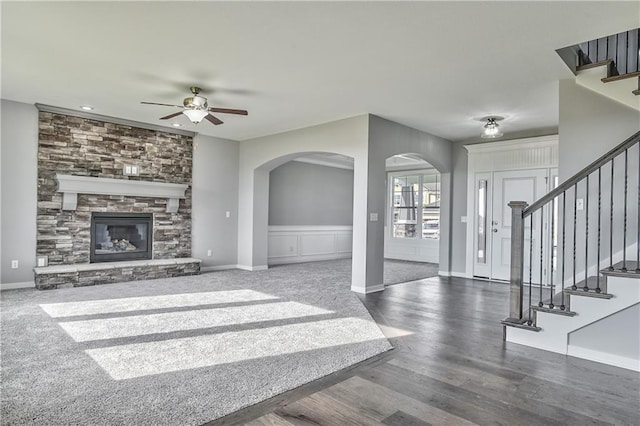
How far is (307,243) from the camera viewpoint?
9.56 metres

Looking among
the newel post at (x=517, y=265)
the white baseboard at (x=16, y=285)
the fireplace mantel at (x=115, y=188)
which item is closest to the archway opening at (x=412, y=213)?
the fireplace mantel at (x=115, y=188)

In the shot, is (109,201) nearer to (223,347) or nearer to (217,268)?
(217,268)

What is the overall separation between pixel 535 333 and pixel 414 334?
107 centimetres

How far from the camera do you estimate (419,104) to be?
5.25 m

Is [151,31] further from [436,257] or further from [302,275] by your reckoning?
[436,257]

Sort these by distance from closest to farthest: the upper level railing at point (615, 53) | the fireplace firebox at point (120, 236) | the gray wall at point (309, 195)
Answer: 1. the upper level railing at point (615, 53)
2. the fireplace firebox at point (120, 236)
3. the gray wall at point (309, 195)

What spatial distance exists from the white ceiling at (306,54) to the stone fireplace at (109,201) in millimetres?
671

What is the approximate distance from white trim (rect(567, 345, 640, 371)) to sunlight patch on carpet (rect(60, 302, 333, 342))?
246 centimetres

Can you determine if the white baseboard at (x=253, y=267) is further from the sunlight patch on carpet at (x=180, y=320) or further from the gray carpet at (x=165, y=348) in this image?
the sunlight patch on carpet at (x=180, y=320)

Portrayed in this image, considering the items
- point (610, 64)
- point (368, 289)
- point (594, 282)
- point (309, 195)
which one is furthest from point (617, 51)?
point (309, 195)

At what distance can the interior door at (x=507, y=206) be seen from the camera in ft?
21.9

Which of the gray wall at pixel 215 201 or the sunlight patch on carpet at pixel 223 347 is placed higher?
the gray wall at pixel 215 201

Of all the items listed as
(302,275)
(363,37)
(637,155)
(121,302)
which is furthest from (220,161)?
(637,155)

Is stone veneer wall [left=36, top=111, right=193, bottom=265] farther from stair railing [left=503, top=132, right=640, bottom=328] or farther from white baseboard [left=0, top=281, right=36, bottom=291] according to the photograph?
stair railing [left=503, top=132, right=640, bottom=328]
